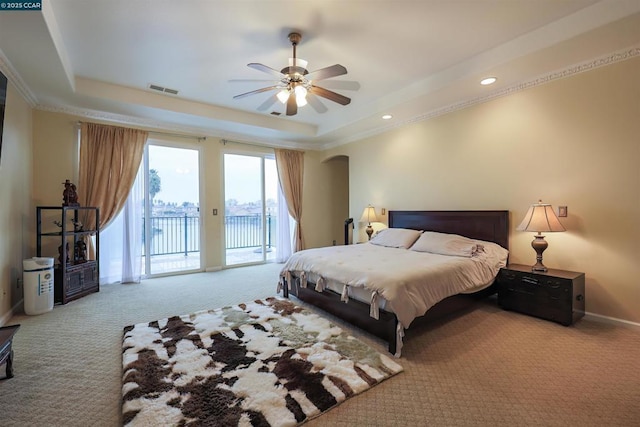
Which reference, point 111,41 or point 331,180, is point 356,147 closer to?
point 331,180

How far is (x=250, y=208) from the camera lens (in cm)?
601

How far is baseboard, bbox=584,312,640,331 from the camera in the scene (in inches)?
105

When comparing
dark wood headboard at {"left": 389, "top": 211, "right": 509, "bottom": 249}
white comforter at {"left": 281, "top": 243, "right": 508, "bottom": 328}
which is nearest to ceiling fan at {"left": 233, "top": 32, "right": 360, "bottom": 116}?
white comforter at {"left": 281, "top": 243, "right": 508, "bottom": 328}

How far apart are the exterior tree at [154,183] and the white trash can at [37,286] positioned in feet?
6.15

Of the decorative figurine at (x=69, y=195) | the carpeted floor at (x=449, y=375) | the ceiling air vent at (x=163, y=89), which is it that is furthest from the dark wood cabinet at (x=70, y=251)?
the ceiling air vent at (x=163, y=89)

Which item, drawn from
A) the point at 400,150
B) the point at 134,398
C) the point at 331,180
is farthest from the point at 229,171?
the point at 134,398

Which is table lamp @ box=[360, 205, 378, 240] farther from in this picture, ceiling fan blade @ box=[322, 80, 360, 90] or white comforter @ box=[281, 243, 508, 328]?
ceiling fan blade @ box=[322, 80, 360, 90]

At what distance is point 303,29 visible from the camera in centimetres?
263

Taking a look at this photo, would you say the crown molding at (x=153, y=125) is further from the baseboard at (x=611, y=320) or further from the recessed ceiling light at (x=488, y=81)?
the baseboard at (x=611, y=320)

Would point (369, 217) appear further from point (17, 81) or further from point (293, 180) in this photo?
point (17, 81)

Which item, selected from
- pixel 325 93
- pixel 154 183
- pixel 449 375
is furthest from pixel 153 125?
pixel 449 375

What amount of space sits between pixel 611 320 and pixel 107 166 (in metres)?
6.84

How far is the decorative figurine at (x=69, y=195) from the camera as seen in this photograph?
384 centimetres

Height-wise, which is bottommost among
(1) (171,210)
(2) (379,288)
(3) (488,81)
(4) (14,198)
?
(2) (379,288)
